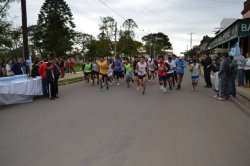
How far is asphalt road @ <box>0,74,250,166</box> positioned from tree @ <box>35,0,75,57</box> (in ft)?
213

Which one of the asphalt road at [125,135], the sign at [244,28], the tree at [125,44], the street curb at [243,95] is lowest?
the asphalt road at [125,135]

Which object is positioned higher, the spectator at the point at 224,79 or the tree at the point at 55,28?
the tree at the point at 55,28

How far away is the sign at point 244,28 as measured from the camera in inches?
858

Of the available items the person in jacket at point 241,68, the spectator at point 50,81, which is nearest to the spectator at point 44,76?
A: the spectator at point 50,81

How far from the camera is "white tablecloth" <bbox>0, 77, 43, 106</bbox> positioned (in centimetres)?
1236

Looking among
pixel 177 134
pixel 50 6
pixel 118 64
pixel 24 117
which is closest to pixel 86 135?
pixel 177 134

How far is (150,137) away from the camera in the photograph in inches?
274

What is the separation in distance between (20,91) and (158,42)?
12862 cm

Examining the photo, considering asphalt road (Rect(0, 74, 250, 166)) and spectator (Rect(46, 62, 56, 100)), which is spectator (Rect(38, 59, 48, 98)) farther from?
asphalt road (Rect(0, 74, 250, 166))

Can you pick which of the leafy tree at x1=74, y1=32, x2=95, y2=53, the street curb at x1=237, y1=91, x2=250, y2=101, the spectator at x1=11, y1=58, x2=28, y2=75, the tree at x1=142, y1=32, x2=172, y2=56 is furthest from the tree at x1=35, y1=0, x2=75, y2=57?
the street curb at x1=237, y1=91, x2=250, y2=101

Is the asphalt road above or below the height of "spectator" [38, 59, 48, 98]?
below

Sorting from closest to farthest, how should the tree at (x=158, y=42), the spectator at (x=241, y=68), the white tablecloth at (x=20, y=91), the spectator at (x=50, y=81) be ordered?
the white tablecloth at (x=20, y=91) → the spectator at (x=50, y=81) → the spectator at (x=241, y=68) → the tree at (x=158, y=42)

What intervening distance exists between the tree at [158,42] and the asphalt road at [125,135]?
112 m

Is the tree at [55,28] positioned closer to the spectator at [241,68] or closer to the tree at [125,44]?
the tree at [125,44]
